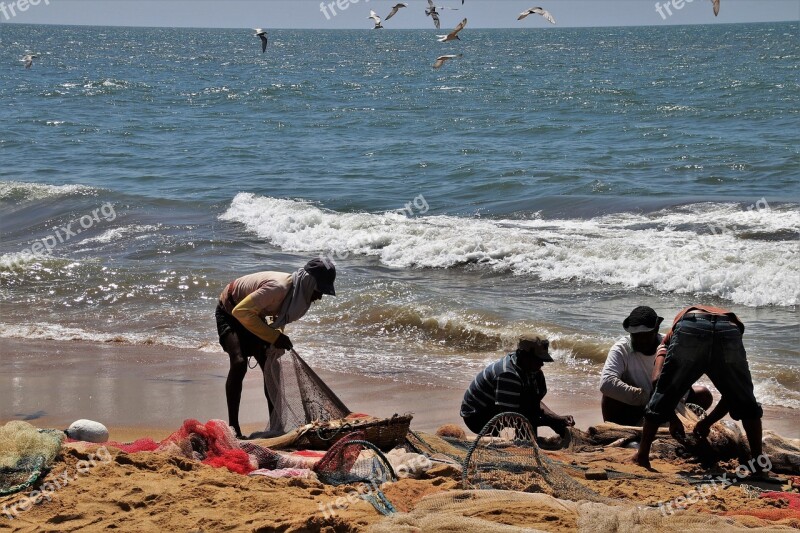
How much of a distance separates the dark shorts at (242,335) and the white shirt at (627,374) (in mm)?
2196

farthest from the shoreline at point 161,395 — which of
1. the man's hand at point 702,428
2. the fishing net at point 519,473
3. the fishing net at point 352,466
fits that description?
the fishing net at point 519,473

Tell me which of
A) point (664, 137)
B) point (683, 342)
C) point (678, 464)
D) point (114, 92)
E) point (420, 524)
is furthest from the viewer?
point (114, 92)

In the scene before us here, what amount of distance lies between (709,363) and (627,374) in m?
0.89

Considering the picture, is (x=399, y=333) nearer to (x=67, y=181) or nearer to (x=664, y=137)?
(x=67, y=181)

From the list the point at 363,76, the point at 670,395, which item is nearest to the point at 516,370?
the point at 670,395

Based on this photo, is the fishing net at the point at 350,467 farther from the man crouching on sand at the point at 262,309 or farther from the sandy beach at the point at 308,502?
the man crouching on sand at the point at 262,309

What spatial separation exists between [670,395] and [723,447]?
58 centimetres

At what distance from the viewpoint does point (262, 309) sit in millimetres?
5820

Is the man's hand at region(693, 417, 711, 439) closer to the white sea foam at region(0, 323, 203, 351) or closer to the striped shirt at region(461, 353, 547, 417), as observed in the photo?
the striped shirt at region(461, 353, 547, 417)

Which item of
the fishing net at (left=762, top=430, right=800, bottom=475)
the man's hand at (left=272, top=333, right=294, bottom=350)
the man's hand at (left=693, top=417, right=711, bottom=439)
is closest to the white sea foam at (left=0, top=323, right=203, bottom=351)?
the man's hand at (left=272, top=333, right=294, bottom=350)

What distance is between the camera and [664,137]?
24.1 metres

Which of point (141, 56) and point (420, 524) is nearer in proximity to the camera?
point (420, 524)

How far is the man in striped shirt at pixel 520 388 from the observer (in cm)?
567

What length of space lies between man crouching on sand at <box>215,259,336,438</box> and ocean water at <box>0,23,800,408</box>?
2528 millimetres
